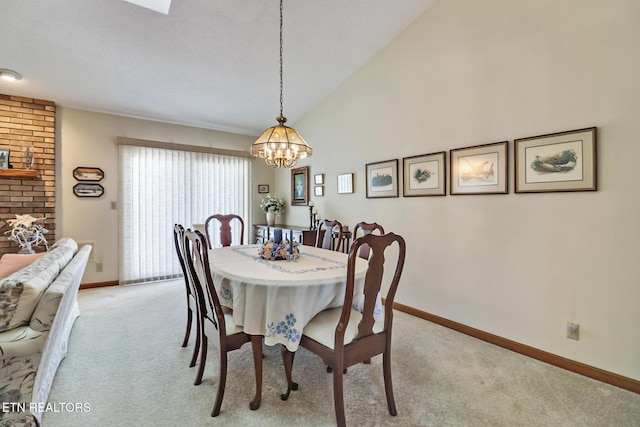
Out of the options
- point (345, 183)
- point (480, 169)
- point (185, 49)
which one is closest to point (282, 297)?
point (480, 169)

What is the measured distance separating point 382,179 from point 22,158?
4.42 m

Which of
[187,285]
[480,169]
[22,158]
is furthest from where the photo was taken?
[22,158]

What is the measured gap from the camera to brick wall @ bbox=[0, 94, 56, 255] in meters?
3.59

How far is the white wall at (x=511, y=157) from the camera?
6.56 feet

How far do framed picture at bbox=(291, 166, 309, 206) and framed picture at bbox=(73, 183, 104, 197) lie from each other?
2.81 metres

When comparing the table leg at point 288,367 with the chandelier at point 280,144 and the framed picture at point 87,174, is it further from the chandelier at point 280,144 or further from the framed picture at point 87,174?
the framed picture at point 87,174

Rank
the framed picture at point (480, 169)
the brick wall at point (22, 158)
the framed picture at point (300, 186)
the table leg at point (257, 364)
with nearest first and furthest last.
→ the table leg at point (257, 364) < the framed picture at point (480, 169) < the brick wall at point (22, 158) < the framed picture at point (300, 186)

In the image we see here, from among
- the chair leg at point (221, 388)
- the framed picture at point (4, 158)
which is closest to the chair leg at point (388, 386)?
the chair leg at point (221, 388)

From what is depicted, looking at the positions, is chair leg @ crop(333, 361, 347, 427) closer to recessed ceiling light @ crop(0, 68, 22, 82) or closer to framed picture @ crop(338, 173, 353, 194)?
framed picture @ crop(338, 173, 353, 194)

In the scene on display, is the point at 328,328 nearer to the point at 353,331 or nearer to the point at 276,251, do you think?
the point at 353,331

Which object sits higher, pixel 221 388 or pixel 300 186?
pixel 300 186

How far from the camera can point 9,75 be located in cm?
312

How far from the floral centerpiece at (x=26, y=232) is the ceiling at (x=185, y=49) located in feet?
5.05

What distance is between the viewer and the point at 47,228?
12.4 ft
